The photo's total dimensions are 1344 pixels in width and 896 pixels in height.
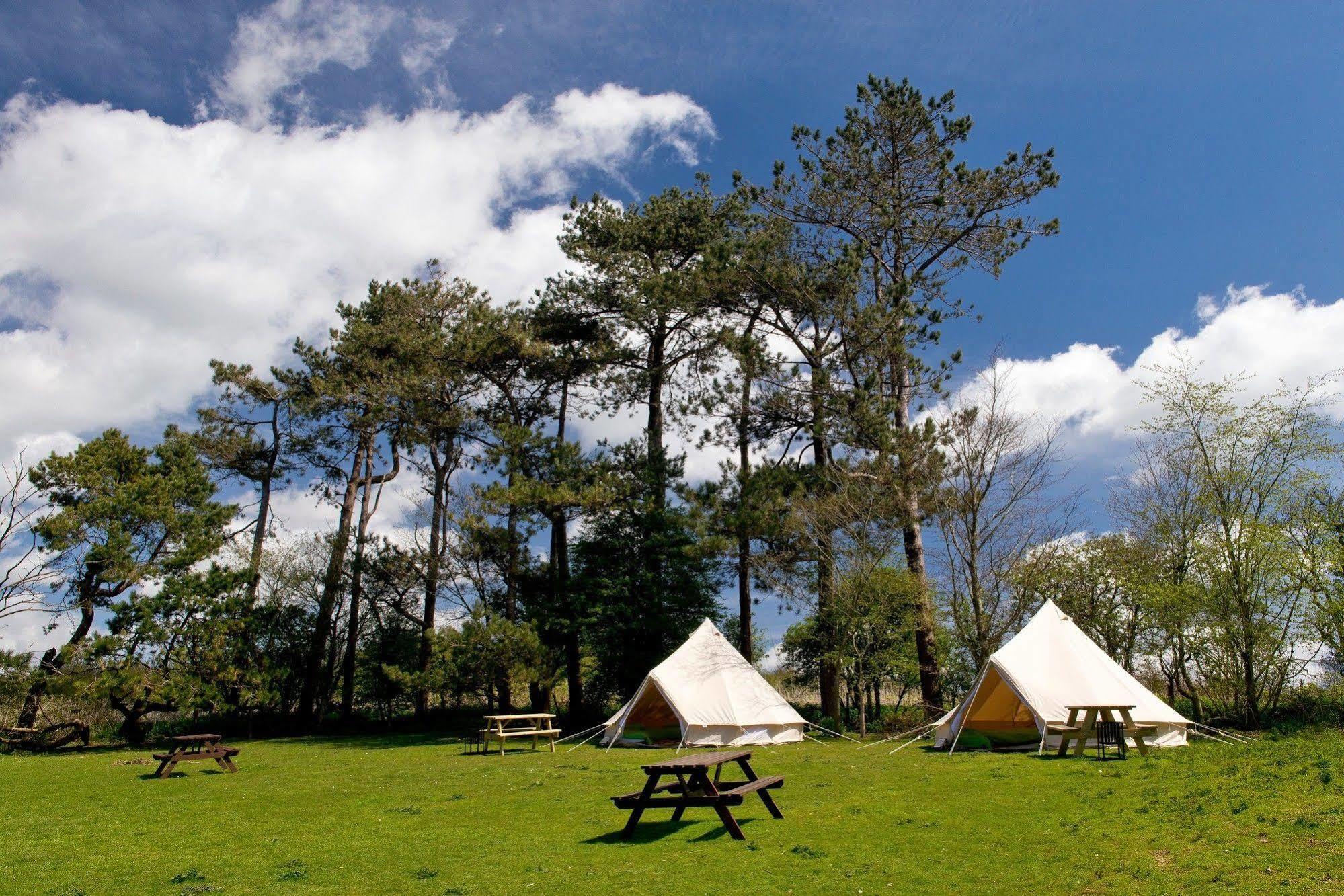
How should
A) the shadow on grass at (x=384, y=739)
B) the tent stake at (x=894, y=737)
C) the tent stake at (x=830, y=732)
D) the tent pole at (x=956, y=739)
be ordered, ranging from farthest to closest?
the shadow on grass at (x=384, y=739) < the tent stake at (x=830, y=732) < the tent stake at (x=894, y=737) < the tent pole at (x=956, y=739)

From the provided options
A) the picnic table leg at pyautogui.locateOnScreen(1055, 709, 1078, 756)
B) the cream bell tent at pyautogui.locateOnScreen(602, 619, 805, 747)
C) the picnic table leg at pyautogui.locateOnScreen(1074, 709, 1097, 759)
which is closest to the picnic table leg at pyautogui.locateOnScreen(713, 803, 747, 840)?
the picnic table leg at pyautogui.locateOnScreen(1074, 709, 1097, 759)

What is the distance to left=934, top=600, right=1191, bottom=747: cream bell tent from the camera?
47.4 feet

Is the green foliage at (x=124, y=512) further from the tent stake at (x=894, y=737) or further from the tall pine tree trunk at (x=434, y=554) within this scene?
the tent stake at (x=894, y=737)

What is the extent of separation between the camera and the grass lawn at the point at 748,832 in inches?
240

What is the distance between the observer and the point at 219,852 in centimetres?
772

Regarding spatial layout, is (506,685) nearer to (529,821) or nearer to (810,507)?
(810,507)

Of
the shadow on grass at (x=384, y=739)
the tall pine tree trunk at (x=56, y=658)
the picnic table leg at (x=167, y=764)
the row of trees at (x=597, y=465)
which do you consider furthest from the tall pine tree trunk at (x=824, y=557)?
the tall pine tree trunk at (x=56, y=658)

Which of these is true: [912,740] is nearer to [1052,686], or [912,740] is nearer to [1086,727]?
[1052,686]

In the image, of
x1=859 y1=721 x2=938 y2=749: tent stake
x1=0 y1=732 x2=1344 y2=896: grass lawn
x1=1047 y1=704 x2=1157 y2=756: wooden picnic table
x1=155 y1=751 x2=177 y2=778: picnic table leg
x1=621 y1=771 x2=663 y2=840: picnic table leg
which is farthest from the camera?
x1=859 y1=721 x2=938 y2=749: tent stake

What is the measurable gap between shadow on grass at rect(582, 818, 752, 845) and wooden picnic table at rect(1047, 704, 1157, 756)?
22.5 feet

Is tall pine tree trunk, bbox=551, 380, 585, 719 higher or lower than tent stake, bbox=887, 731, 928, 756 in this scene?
higher

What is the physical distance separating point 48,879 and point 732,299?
1806 cm

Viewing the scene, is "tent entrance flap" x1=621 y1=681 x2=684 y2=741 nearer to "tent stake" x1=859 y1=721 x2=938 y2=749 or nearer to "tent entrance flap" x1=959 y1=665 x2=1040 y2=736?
"tent stake" x1=859 y1=721 x2=938 y2=749

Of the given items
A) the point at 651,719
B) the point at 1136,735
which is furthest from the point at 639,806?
the point at 651,719
